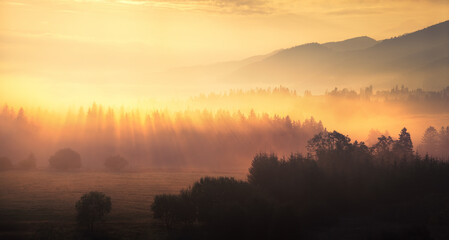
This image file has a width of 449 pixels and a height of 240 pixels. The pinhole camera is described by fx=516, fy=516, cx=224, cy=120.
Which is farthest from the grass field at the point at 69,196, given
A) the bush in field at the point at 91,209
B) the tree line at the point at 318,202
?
the tree line at the point at 318,202

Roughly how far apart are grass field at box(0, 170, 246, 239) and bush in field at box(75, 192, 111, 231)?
2371 mm

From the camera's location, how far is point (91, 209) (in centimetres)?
10425

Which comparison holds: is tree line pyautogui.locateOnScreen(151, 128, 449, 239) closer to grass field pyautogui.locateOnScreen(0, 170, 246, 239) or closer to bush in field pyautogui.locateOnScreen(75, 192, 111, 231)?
bush in field pyautogui.locateOnScreen(75, 192, 111, 231)

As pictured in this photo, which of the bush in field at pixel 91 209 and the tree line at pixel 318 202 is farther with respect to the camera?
the bush in field at pixel 91 209

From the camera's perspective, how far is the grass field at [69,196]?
103750mm

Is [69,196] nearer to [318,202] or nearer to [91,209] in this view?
[91,209]

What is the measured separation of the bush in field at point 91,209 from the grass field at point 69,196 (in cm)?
237

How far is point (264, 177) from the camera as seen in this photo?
135 meters

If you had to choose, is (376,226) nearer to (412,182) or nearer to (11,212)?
(412,182)

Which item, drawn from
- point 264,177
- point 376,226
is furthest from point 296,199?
point 376,226

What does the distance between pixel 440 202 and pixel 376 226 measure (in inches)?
765

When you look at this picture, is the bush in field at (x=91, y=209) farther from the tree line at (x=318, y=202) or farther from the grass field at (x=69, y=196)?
the tree line at (x=318, y=202)

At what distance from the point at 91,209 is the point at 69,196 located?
40.0 metres

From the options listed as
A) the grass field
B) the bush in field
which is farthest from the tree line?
the grass field
